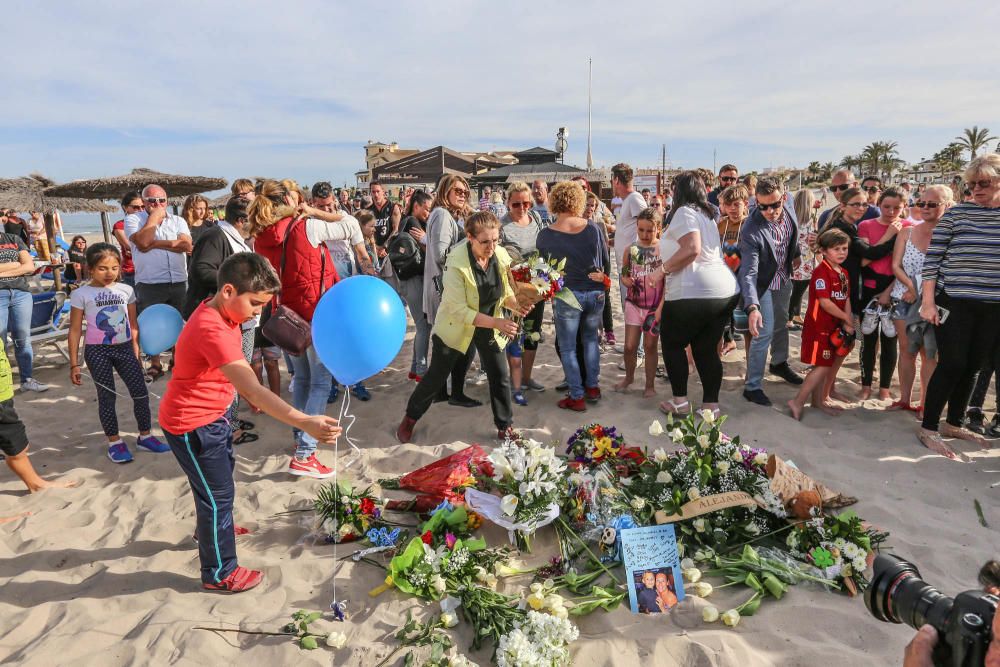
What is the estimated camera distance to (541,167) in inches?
847

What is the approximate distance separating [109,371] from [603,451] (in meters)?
3.79

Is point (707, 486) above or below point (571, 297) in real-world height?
below

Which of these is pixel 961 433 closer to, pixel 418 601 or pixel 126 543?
pixel 418 601

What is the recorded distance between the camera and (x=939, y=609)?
4.93ft

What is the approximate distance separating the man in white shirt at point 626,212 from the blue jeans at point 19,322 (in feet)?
20.5

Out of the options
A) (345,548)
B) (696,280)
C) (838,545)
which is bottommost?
(345,548)

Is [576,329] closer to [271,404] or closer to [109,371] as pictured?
[271,404]

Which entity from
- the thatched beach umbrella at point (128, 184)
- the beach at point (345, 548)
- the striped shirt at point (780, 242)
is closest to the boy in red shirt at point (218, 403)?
the beach at point (345, 548)

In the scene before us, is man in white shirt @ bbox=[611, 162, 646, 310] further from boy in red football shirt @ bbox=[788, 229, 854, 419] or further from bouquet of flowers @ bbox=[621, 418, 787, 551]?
bouquet of flowers @ bbox=[621, 418, 787, 551]

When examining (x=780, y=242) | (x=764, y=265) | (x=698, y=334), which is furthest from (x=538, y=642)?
(x=780, y=242)

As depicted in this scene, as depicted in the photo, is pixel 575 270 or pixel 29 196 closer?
pixel 575 270

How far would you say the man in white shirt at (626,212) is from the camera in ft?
19.3

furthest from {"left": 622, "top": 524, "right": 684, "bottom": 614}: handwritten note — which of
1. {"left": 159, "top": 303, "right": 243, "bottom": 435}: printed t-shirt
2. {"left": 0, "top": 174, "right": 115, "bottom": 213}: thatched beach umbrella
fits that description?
{"left": 0, "top": 174, "right": 115, "bottom": 213}: thatched beach umbrella

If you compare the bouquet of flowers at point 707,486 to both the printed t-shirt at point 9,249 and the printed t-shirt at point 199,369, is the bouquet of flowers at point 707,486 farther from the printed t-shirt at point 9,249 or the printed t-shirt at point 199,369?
the printed t-shirt at point 9,249
